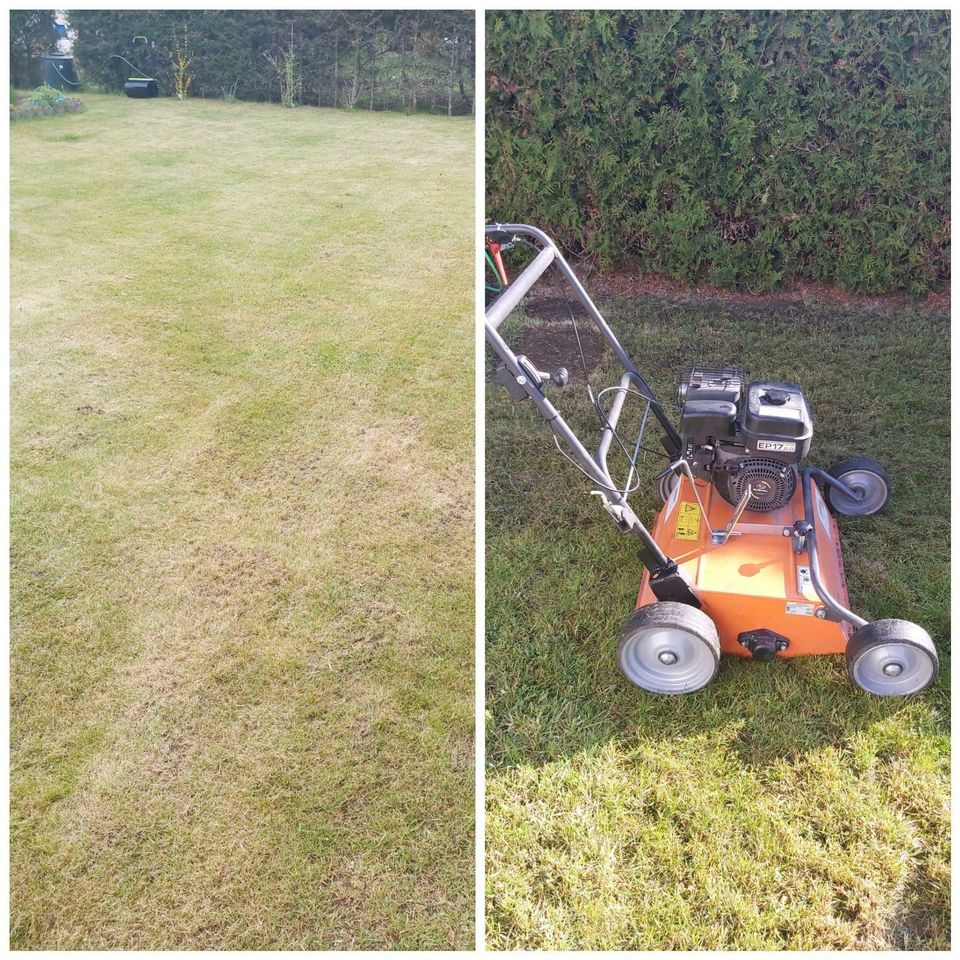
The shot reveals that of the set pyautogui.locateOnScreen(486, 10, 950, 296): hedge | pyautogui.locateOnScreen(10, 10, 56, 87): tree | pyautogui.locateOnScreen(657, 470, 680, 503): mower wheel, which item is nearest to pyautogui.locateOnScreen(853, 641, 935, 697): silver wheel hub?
pyautogui.locateOnScreen(657, 470, 680, 503): mower wheel

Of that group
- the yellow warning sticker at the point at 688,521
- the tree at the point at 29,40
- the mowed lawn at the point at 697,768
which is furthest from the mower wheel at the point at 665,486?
the tree at the point at 29,40

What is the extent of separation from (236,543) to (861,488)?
2.41m

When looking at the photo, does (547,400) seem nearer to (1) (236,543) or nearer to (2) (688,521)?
(2) (688,521)

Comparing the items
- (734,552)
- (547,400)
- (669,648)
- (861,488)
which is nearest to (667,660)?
(669,648)

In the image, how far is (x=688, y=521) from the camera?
9.53 ft

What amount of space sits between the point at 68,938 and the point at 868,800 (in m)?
2.05

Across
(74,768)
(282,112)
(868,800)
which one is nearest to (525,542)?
(868,800)

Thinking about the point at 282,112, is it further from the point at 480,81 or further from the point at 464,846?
the point at 464,846

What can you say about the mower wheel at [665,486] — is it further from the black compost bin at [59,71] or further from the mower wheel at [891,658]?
the black compost bin at [59,71]

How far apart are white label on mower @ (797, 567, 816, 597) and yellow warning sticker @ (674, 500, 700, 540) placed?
35 centimetres

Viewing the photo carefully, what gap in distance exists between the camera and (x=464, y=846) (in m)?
2.26

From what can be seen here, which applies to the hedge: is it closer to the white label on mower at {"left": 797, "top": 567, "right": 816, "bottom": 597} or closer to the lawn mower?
the lawn mower

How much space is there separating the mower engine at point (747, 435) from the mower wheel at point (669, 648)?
517 mm

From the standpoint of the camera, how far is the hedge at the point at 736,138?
4.80 m
